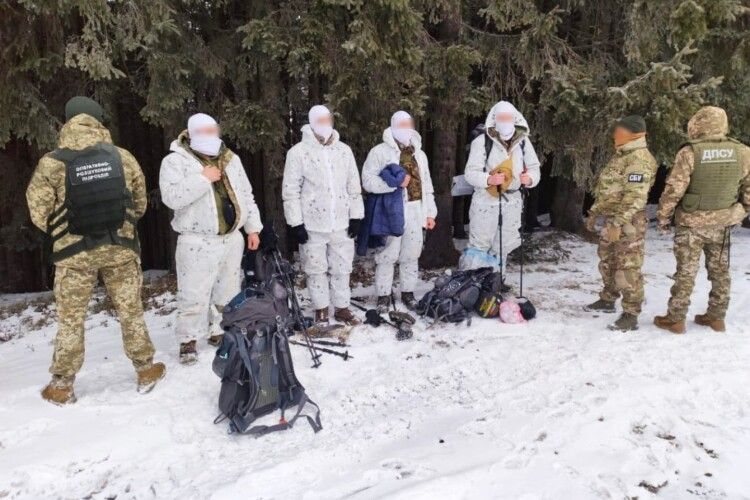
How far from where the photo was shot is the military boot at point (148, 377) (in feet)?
14.6

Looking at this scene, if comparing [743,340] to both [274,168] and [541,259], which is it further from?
[274,168]

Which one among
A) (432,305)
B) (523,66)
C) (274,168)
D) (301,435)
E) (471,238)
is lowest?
(301,435)

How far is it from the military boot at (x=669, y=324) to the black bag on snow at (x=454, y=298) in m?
1.89

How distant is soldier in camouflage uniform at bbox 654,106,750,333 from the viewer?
507 cm

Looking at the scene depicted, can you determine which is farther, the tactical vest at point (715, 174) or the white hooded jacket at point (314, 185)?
the white hooded jacket at point (314, 185)

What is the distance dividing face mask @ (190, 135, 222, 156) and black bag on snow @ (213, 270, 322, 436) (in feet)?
5.02

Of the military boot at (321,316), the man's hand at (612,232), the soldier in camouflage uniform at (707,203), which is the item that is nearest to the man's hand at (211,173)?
the military boot at (321,316)

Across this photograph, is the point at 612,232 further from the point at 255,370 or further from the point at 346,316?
the point at 255,370

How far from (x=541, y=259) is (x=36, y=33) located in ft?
26.4

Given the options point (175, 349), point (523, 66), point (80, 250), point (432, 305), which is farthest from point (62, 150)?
point (523, 66)

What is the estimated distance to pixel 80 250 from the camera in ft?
13.6

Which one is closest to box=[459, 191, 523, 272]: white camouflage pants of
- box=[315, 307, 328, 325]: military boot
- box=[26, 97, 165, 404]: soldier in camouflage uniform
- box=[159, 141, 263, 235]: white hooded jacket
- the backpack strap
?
the backpack strap

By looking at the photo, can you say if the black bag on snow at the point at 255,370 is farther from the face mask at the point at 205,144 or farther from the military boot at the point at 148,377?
the face mask at the point at 205,144

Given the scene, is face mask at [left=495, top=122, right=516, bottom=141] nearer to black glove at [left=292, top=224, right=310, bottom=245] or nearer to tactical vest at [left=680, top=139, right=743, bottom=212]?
tactical vest at [left=680, top=139, right=743, bottom=212]
